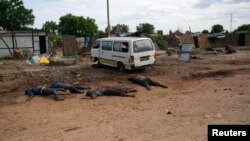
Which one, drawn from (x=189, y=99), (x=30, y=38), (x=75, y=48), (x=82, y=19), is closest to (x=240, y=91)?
(x=189, y=99)

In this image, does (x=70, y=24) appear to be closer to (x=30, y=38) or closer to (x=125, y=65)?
(x=30, y=38)

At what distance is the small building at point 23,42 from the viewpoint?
28.4 metres

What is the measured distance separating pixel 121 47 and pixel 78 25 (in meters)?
48.7

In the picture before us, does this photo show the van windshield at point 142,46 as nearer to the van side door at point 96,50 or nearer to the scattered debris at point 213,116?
the van side door at point 96,50

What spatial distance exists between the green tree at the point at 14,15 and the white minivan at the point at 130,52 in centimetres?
4637

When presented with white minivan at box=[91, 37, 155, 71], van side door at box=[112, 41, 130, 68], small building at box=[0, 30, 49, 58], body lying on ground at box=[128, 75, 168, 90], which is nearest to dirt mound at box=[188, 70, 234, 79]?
white minivan at box=[91, 37, 155, 71]

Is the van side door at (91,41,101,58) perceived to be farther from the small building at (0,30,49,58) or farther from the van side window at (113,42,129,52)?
the small building at (0,30,49,58)

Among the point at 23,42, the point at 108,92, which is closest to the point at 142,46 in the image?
the point at 108,92

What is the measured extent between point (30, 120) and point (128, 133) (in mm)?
2987

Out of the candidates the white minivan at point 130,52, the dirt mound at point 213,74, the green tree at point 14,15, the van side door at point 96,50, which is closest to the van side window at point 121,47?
the white minivan at point 130,52

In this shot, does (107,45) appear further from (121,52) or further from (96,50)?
(121,52)

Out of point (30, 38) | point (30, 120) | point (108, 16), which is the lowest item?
point (30, 120)

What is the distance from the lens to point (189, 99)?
32.7 ft

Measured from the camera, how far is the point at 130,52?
1529 cm
